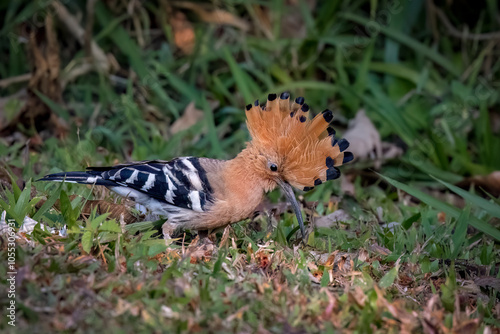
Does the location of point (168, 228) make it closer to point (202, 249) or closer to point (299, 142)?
point (202, 249)

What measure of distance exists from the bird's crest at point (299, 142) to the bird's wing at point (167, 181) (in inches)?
18.5

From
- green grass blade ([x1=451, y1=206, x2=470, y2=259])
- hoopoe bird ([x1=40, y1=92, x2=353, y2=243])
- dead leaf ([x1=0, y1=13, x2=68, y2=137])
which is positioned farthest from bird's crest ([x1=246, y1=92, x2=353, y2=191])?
dead leaf ([x1=0, y1=13, x2=68, y2=137])

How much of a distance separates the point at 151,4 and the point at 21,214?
459 cm

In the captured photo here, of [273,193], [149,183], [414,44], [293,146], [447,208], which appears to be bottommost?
[273,193]

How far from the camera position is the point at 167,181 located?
434 cm

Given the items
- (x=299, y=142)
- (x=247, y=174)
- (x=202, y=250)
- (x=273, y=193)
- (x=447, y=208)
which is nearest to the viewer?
(x=202, y=250)

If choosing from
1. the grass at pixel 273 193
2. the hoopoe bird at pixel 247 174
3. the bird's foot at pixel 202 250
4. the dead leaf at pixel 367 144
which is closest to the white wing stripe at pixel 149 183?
the hoopoe bird at pixel 247 174

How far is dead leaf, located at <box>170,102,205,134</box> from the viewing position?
22.2ft

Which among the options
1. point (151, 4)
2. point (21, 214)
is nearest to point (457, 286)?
point (21, 214)

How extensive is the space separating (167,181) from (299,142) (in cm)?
89

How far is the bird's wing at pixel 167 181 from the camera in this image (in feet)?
14.0

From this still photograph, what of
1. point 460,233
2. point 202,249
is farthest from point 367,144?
point 202,249

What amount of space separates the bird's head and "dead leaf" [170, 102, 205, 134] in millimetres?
2509

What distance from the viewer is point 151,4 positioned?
7.91 meters
